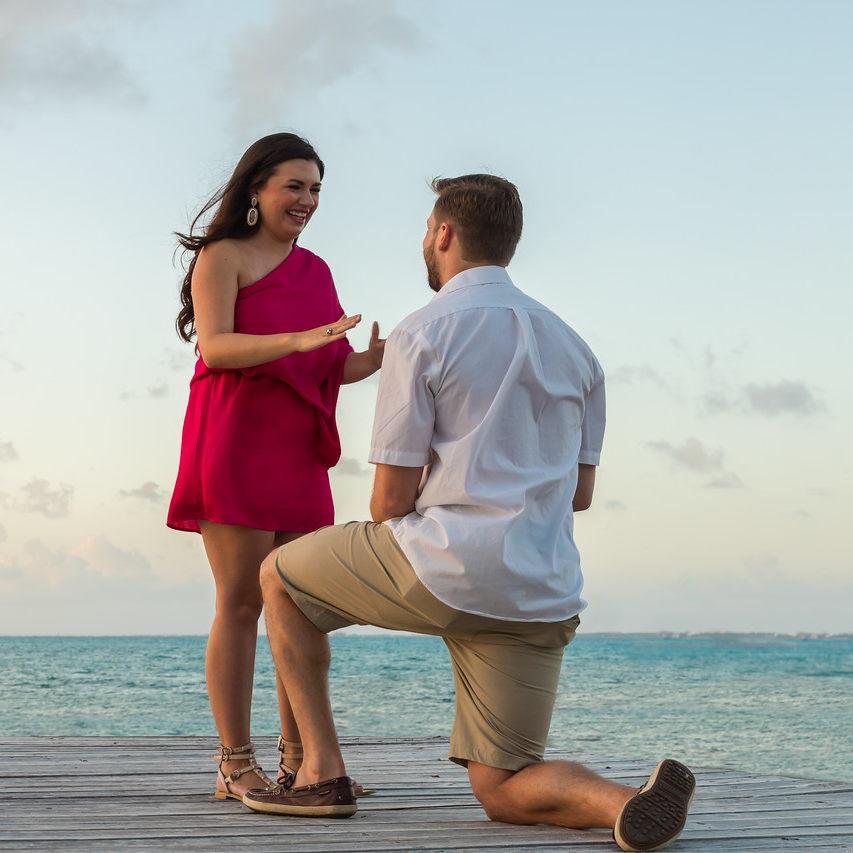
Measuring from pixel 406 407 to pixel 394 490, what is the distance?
221 mm

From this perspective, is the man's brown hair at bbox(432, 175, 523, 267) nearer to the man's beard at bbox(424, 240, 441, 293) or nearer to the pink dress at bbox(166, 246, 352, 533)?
the man's beard at bbox(424, 240, 441, 293)

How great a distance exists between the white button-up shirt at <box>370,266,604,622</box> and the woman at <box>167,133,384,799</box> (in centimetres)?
62

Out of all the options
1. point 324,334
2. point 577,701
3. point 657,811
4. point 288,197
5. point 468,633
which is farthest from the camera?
point 577,701

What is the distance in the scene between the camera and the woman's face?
11.0 feet

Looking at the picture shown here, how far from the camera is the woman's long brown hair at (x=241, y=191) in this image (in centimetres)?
338

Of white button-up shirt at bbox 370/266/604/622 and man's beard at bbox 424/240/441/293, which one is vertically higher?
man's beard at bbox 424/240/441/293

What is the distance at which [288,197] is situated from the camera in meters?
3.37

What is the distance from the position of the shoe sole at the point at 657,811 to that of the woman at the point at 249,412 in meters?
1.15

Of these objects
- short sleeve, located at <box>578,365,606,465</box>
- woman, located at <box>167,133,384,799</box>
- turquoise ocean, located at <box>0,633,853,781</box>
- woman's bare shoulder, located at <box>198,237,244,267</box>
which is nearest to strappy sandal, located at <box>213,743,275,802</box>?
woman, located at <box>167,133,384,799</box>

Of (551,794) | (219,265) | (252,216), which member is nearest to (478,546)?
(551,794)

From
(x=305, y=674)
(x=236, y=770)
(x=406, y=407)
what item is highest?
(x=406, y=407)

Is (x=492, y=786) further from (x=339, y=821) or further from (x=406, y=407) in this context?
(x=406, y=407)

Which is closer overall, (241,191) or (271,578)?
(271,578)

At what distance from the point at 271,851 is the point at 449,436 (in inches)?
40.5
